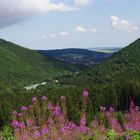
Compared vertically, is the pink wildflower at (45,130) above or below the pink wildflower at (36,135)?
above

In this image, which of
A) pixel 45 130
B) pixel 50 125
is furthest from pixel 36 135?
pixel 50 125

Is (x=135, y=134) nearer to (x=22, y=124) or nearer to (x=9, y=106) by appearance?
(x=22, y=124)

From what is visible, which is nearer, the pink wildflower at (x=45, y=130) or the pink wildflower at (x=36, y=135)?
the pink wildflower at (x=36, y=135)

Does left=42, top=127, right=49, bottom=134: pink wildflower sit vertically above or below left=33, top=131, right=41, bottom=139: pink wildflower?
above

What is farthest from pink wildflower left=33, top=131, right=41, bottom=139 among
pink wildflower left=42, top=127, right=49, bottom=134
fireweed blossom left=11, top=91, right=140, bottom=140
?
pink wildflower left=42, top=127, right=49, bottom=134

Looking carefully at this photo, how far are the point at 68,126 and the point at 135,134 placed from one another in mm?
2044

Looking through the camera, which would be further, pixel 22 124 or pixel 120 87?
pixel 120 87

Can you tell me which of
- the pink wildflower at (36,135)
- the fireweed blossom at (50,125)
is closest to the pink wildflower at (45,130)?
the fireweed blossom at (50,125)

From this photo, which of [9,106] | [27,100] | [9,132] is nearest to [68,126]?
[9,132]

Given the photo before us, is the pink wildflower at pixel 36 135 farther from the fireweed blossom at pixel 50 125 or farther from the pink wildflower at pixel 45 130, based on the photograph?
the pink wildflower at pixel 45 130

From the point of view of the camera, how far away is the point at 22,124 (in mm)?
9562

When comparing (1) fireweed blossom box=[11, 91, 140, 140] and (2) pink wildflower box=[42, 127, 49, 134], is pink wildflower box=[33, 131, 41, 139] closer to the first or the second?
(1) fireweed blossom box=[11, 91, 140, 140]

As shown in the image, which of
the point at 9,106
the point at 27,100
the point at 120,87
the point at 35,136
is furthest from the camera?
the point at 120,87

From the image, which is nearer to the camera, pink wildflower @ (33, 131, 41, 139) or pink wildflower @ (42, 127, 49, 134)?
pink wildflower @ (33, 131, 41, 139)
